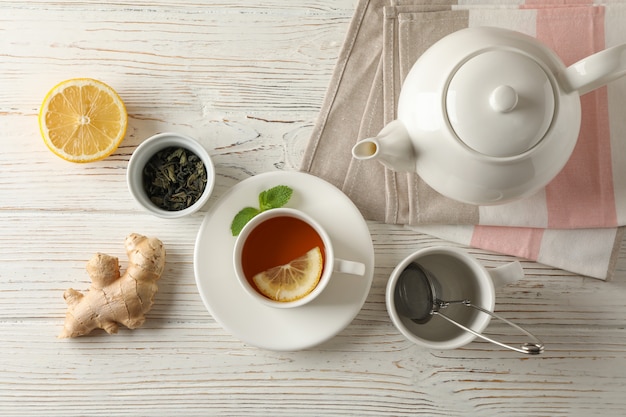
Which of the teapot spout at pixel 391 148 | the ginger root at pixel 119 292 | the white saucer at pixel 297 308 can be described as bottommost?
the ginger root at pixel 119 292

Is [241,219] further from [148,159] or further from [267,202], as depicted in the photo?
[148,159]

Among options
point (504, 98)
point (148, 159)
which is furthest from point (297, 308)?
point (504, 98)

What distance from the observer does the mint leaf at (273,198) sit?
1.02m

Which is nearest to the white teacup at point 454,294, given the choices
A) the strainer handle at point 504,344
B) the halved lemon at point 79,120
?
the strainer handle at point 504,344

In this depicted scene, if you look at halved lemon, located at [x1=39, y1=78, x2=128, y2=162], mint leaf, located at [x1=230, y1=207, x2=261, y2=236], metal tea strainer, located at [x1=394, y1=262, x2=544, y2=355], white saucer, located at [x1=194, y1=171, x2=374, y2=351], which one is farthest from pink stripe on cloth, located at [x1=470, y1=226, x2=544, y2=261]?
halved lemon, located at [x1=39, y1=78, x2=128, y2=162]

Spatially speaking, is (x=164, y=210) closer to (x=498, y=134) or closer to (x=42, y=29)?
(x=42, y=29)

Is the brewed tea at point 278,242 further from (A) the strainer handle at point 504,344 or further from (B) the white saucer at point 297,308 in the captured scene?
(A) the strainer handle at point 504,344

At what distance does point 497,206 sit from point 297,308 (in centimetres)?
43

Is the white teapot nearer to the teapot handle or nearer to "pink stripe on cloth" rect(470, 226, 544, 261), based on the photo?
the teapot handle

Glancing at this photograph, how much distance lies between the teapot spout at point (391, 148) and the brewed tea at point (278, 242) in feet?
0.70

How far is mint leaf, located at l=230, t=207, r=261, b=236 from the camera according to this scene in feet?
3.33

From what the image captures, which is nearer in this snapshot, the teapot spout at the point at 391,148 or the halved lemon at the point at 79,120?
the teapot spout at the point at 391,148

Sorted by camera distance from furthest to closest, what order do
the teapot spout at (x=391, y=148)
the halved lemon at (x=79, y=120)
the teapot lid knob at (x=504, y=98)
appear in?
the halved lemon at (x=79, y=120) < the teapot spout at (x=391, y=148) < the teapot lid knob at (x=504, y=98)

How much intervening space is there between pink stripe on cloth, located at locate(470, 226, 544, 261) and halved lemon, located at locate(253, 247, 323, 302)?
0.34 meters
